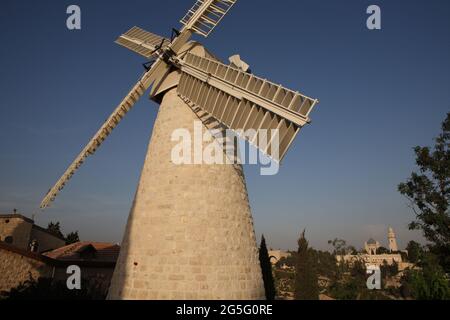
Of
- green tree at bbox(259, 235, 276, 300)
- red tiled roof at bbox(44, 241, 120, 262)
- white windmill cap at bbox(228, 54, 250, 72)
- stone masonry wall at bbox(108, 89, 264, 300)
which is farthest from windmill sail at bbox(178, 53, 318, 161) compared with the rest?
red tiled roof at bbox(44, 241, 120, 262)

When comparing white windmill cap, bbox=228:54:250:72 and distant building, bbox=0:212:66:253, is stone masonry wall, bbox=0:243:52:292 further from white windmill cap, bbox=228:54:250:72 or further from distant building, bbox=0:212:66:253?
white windmill cap, bbox=228:54:250:72

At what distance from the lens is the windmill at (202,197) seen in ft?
23.5

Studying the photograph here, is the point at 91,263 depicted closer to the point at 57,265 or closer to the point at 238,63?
the point at 57,265

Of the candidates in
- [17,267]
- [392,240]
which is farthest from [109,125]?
[392,240]

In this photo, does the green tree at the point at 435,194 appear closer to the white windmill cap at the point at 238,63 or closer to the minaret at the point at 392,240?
the white windmill cap at the point at 238,63

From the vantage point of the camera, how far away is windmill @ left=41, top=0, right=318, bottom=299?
23.5 feet

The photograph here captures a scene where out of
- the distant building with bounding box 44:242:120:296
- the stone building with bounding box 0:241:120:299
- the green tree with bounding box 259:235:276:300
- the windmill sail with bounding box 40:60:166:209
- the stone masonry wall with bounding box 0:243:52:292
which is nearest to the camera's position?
the windmill sail with bounding box 40:60:166:209

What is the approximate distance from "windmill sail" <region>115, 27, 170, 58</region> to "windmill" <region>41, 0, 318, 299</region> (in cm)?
195

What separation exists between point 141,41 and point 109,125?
379cm

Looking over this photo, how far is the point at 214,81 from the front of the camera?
874 centimetres

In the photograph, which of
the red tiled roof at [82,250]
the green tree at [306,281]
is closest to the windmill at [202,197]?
the red tiled roof at [82,250]

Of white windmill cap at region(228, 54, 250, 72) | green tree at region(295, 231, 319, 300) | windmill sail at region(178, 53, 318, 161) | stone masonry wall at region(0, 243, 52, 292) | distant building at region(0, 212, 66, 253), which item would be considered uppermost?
white windmill cap at region(228, 54, 250, 72)
